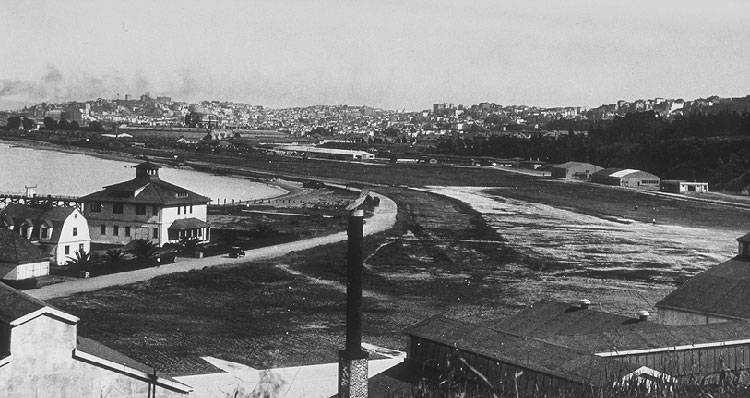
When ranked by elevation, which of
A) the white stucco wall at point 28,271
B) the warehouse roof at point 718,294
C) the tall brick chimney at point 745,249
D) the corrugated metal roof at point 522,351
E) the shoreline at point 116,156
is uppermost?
the tall brick chimney at point 745,249

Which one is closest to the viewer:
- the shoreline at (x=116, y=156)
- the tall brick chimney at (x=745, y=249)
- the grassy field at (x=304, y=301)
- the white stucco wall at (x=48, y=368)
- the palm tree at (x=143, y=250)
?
the white stucco wall at (x=48, y=368)

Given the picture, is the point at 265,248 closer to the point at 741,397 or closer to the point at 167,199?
the point at 167,199

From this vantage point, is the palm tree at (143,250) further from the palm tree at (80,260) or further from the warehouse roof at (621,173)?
the warehouse roof at (621,173)

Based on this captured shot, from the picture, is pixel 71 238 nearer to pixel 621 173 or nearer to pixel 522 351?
pixel 522 351

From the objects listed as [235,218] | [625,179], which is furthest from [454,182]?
[235,218]

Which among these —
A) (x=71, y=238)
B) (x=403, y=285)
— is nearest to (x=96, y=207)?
(x=71, y=238)

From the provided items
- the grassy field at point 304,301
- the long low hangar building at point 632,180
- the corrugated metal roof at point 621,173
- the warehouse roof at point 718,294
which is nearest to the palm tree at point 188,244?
the grassy field at point 304,301
